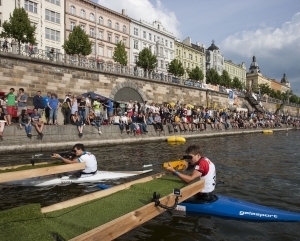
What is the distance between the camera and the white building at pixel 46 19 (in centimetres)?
3978

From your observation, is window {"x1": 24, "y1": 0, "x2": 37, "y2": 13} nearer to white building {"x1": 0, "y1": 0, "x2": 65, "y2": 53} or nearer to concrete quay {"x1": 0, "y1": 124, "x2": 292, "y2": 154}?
white building {"x1": 0, "y1": 0, "x2": 65, "y2": 53}

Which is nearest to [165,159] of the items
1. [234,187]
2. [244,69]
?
[234,187]

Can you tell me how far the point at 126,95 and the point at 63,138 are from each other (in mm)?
14925

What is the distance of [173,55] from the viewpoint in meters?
69.1

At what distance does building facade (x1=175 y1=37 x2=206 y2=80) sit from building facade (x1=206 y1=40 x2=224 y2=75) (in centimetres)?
373

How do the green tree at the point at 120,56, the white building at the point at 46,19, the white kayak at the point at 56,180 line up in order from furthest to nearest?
1. the green tree at the point at 120,56
2. the white building at the point at 46,19
3. the white kayak at the point at 56,180

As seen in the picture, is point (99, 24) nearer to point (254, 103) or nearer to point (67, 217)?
point (254, 103)

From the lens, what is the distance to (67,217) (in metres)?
4.33

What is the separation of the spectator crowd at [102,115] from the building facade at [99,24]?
23.9 metres

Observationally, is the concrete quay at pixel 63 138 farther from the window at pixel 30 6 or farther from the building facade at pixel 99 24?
the window at pixel 30 6

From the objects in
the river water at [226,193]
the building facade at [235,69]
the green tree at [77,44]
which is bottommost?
the river water at [226,193]

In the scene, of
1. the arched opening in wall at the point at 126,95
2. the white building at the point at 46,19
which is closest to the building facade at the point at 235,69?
the white building at the point at 46,19

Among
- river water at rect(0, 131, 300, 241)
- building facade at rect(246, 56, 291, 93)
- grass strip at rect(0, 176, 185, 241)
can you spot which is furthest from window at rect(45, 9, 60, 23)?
building facade at rect(246, 56, 291, 93)

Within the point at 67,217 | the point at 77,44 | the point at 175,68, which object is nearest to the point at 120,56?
the point at 77,44
